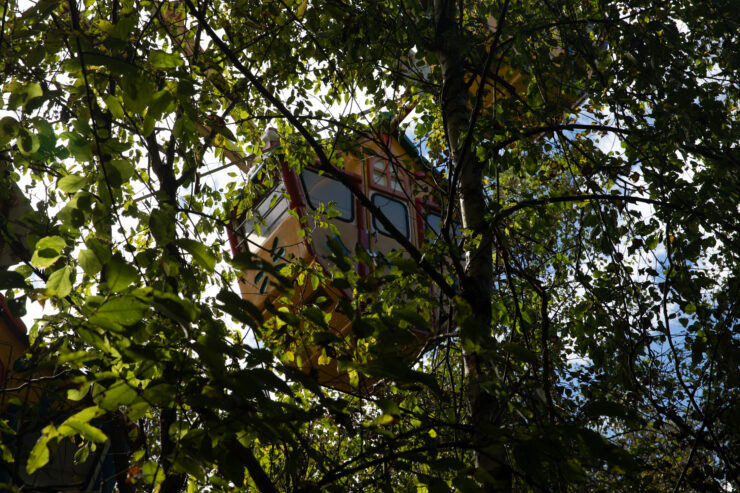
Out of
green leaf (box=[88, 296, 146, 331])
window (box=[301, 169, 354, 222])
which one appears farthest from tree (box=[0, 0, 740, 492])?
window (box=[301, 169, 354, 222])

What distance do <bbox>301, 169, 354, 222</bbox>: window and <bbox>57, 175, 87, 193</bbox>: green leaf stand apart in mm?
8281

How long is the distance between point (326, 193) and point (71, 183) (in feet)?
28.5

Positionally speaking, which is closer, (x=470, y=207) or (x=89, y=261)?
(x=89, y=261)

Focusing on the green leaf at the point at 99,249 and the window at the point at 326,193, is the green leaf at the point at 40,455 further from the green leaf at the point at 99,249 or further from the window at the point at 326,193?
Answer: the window at the point at 326,193

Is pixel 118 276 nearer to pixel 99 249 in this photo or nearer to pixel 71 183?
pixel 99 249

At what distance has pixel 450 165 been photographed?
11.4ft

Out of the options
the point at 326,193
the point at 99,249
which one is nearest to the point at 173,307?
the point at 99,249

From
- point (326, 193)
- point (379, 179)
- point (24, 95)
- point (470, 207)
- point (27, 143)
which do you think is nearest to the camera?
point (24, 95)

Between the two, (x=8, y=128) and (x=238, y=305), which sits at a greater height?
(x=8, y=128)

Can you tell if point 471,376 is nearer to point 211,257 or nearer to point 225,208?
point 211,257

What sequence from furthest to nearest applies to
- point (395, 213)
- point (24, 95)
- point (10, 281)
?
point (395, 213)
point (24, 95)
point (10, 281)

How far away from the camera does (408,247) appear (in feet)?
8.25

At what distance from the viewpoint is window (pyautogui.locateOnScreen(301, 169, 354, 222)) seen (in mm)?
10242

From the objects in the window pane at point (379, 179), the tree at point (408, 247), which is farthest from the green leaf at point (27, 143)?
the window pane at point (379, 179)
